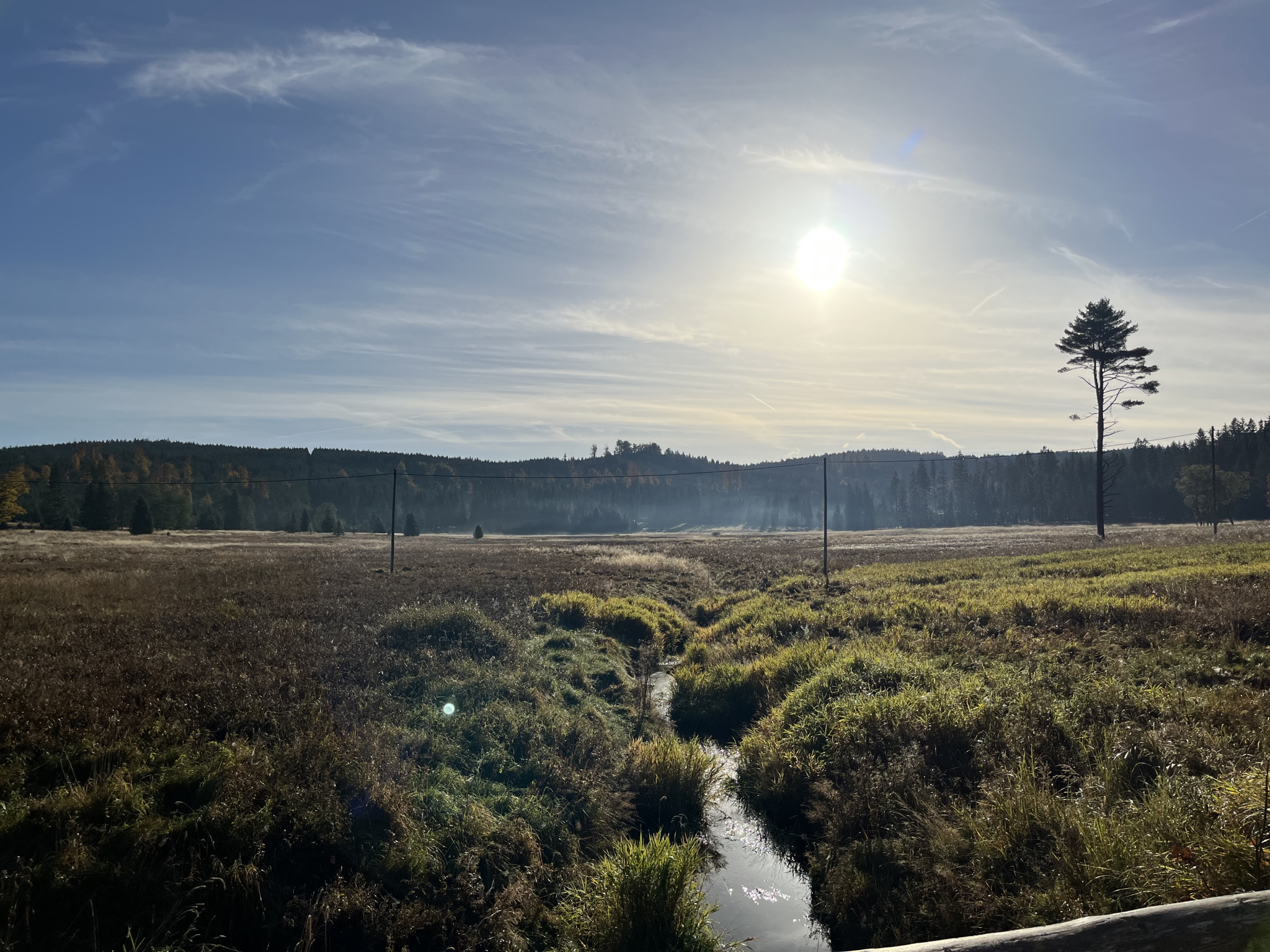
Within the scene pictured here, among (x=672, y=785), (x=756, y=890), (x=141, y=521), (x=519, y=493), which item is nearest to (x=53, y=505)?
(x=141, y=521)

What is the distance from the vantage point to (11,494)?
71125 millimetres

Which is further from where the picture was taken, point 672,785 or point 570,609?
point 570,609

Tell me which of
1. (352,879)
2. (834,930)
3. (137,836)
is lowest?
(834,930)

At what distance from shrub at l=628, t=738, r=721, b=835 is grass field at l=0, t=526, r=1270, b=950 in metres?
0.12

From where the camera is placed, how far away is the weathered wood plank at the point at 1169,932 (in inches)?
125

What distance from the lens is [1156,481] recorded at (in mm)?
110625

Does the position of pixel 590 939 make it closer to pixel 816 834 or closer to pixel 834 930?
pixel 834 930

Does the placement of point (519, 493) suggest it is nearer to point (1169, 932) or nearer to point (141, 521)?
point (141, 521)

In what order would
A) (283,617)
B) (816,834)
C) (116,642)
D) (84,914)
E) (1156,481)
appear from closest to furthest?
(84,914), (816,834), (116,642), (283,617), (1156,481)

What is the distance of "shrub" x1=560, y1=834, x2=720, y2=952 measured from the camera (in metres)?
6.73

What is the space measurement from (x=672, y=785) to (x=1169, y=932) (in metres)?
8.41

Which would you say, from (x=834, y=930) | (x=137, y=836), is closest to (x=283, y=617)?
(x=137, y=836)

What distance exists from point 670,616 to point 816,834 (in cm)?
1517

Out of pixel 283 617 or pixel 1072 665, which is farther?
pixel 283 617
